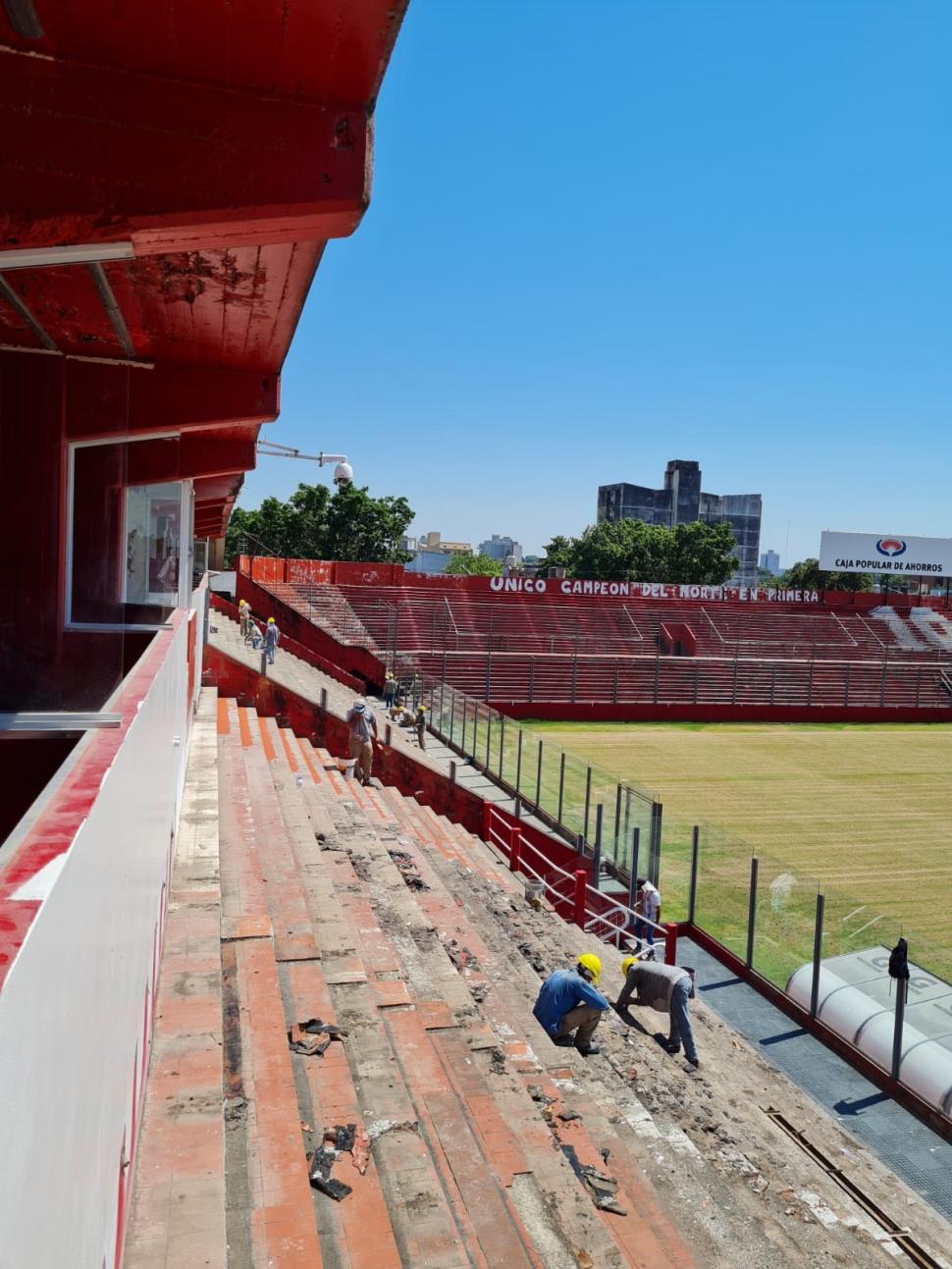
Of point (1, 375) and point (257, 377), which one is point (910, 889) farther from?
point (1, 375)

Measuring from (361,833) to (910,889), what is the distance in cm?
959

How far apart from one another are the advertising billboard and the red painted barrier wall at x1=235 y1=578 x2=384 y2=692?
1264 inches

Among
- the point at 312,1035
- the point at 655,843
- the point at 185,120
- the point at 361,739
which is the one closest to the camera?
the point at 185,120

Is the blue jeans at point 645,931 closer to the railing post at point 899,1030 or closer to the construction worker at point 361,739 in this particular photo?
the railing post at point 899,1030

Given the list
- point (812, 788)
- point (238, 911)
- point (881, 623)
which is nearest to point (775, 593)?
point (881, 623)

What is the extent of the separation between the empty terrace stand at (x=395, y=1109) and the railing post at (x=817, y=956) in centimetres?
133

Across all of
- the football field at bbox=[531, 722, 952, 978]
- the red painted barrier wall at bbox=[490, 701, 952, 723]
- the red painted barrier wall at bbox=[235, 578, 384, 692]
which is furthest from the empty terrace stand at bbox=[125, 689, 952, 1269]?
the red painted barrier wall at bbox=[490, 701, 952, 723]

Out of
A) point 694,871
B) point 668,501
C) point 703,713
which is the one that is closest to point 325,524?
point 703,713

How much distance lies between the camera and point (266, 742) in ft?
49.6

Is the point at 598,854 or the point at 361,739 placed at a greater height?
the point at 361,739

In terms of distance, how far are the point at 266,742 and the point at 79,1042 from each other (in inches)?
532

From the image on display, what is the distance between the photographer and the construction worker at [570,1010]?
7.79 metres

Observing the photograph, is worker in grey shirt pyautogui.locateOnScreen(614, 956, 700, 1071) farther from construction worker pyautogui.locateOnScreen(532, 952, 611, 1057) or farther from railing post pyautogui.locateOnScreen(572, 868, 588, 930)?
railing post pyautogui.locateOnScreen(572, 868, 588, 930)

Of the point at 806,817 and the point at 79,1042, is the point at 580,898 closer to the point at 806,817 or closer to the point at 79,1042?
the point at 806,817
